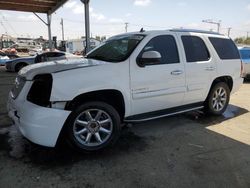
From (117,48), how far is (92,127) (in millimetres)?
1555

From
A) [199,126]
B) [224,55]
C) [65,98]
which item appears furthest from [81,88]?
[224,55]

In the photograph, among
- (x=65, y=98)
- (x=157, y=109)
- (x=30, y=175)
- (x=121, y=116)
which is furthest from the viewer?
(x=157, y=109)

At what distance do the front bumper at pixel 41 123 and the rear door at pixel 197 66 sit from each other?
246 cm

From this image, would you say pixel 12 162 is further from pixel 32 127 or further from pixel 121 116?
pixel 121 116

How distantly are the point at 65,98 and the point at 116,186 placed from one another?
132 centimetres

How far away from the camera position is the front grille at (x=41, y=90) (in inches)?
133

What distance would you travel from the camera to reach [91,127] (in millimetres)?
3789

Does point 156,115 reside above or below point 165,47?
below

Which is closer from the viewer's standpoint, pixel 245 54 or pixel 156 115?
pixel 156 115

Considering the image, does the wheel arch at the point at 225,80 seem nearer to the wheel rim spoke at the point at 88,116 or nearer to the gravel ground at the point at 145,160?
the gravel ground at the point at 145,160

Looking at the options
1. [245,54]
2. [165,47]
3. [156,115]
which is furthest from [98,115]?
[245,54]

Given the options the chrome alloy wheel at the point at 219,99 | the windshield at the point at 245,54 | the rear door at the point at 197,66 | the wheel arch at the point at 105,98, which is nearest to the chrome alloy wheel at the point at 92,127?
the wheel arch at the point at 105,98

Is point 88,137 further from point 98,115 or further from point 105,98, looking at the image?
point 105,98

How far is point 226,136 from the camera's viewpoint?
452 cm
